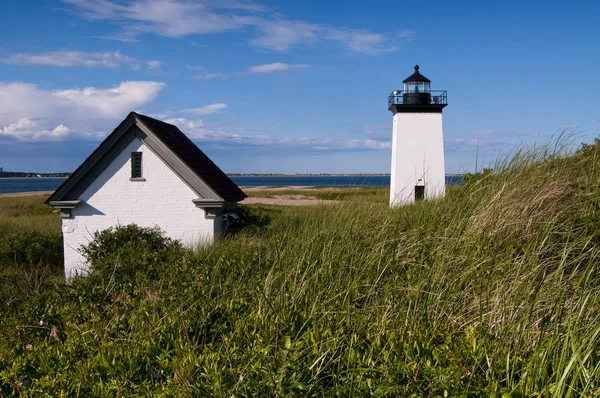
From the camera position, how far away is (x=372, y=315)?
481cm

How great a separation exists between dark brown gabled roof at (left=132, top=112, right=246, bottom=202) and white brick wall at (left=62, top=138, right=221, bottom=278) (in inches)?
21.3

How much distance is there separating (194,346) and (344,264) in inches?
81.1

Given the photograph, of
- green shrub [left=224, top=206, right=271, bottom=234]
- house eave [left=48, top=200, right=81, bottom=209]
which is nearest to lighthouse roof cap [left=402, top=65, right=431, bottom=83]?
green shrub [left=224, top=206, right=271, bottom=234]

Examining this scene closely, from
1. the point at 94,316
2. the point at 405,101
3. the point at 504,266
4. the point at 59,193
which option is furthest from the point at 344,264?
the point at 405,101

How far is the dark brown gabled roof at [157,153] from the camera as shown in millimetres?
14266

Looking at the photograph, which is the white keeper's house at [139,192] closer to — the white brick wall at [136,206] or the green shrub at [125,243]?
the white brick wall at [136,206]

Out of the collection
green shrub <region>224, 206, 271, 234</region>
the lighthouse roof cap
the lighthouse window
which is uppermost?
the lighthouse roof cap

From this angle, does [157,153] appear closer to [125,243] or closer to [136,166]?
[136,166]

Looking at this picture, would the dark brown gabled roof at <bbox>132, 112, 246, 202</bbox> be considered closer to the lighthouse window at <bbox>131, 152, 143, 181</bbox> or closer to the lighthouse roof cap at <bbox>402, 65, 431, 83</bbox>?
the lighthouse window at <bbox>131, 152, 143, 181</bbox>

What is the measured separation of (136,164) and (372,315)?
1144 centimetres

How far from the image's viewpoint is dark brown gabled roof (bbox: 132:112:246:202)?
14.4 metres

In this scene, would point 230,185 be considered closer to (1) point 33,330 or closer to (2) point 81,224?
(2) point 81,224

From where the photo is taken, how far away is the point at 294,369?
3832 millimetres

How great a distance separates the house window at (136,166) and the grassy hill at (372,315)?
6953 millimetres
